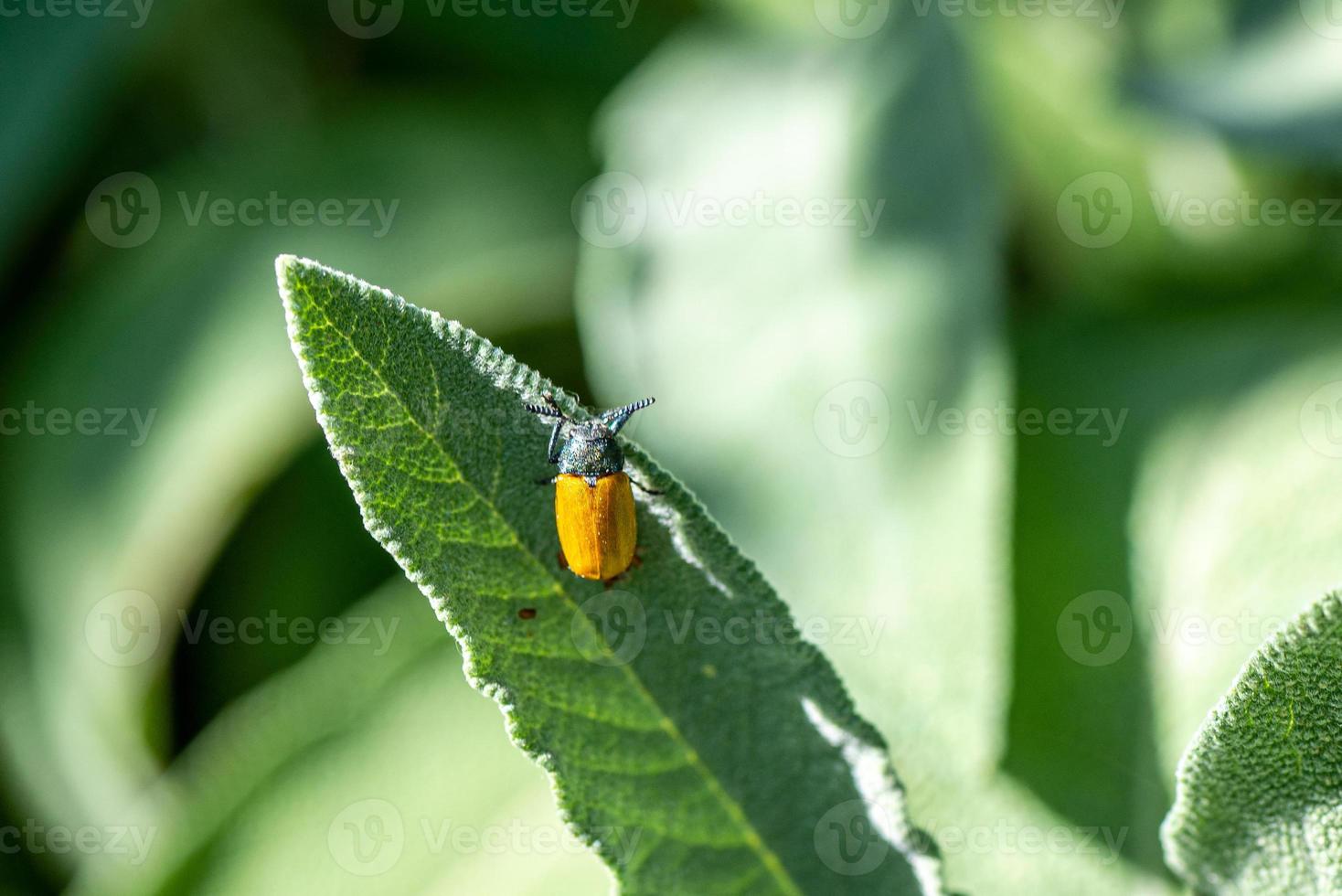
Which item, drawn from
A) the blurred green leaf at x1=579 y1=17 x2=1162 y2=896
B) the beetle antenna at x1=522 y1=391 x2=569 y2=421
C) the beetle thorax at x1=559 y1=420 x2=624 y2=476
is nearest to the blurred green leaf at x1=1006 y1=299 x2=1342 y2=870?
the blurred green leaf at x1=579 y1=17 x2=1162 y2=896

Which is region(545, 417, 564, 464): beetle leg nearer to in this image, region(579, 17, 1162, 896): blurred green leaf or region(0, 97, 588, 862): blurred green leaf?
region(579, 17, 1162, 896): blurred green leaf

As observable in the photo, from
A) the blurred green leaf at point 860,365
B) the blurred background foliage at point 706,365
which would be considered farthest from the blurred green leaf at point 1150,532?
the blurred green leaf at point 860,365

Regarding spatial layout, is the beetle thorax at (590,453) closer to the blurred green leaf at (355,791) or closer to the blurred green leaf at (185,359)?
the blurred green leaf at (355,791)

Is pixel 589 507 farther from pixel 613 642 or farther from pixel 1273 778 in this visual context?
pixel 1273 778

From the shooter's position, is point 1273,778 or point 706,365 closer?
point 1273,778

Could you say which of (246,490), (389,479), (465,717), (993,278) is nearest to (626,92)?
(993,278)

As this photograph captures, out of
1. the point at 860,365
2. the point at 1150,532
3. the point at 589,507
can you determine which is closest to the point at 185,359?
the point at 860,365
